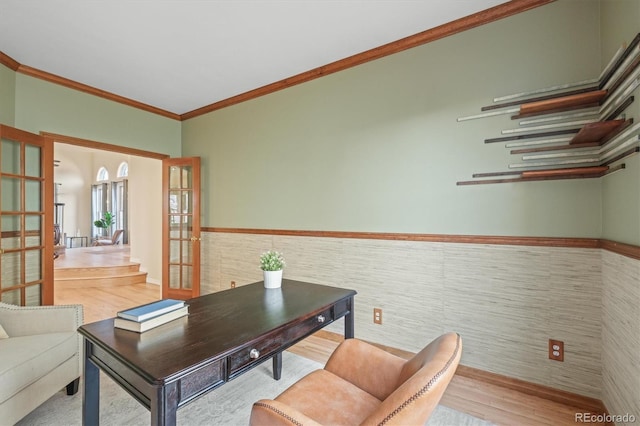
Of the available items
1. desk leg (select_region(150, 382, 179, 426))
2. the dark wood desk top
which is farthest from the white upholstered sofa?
desk leg (select_region(150, 382, 179, 426))

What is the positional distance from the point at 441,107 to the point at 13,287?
13.6 feet

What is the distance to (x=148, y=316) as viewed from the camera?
1.37 m

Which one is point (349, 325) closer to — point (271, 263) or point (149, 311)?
point (271, 263)

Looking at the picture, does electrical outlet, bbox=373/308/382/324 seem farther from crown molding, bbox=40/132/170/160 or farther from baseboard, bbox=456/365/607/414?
crown molding, bbox=40/132/170/160

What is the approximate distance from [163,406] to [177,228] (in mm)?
3800

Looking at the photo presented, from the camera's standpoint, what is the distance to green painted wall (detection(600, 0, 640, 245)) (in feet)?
4.80

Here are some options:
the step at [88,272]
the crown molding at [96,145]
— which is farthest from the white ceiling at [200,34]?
the step at [88,272]

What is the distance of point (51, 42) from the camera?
2688mm

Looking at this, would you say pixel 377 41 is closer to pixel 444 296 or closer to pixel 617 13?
pixel 617 13

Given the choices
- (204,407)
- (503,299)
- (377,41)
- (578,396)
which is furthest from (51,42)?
(578,396)

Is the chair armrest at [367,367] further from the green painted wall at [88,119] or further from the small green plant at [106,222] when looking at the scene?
the small green plant at [106,222]

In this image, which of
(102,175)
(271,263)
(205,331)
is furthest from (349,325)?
(102,175)

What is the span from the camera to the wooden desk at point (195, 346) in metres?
1.03

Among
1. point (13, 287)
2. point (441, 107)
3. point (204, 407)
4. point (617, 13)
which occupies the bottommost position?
point (204, 407)
